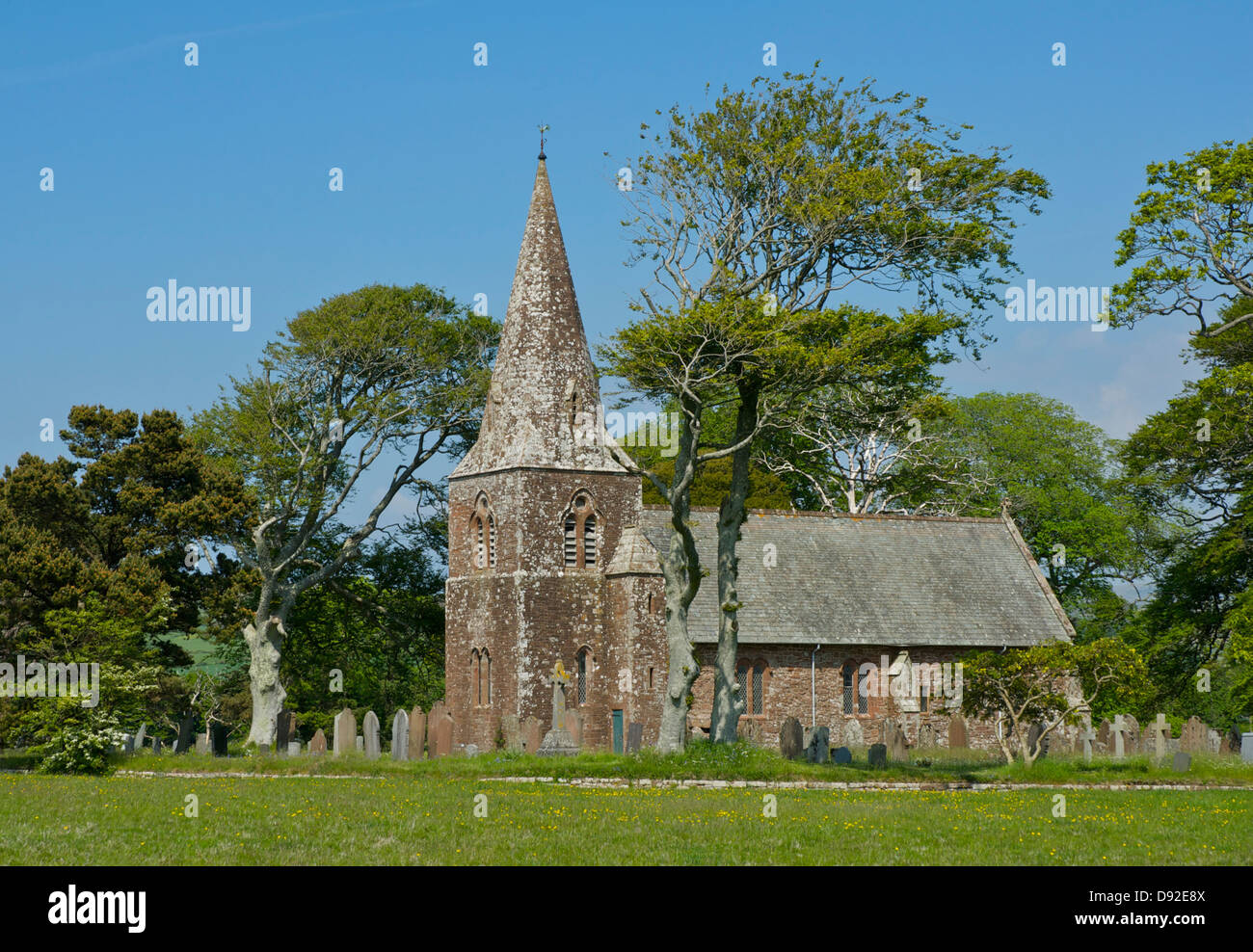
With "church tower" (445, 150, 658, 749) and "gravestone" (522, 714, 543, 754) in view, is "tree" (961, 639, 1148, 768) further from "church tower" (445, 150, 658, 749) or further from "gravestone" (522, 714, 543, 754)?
"church tower" (445, 150, 658, 749)

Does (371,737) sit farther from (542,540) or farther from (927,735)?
(927,735)

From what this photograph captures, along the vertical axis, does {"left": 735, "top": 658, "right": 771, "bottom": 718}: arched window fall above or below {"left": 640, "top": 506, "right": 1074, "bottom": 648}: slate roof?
below

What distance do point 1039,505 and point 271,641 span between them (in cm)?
3309

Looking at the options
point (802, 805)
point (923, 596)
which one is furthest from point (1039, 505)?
point (802, 805)

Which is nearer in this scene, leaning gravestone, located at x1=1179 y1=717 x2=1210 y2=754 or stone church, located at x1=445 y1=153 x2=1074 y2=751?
leaning gravestone, located at x1=1179 y1=717 x2=1210 y2=754

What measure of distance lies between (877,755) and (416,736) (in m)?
11.5

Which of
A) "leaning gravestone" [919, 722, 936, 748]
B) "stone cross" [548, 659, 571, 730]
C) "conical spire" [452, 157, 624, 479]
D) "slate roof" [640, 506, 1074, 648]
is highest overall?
"conical spire" [452, 157, 624, 479]

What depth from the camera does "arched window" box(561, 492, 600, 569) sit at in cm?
4088

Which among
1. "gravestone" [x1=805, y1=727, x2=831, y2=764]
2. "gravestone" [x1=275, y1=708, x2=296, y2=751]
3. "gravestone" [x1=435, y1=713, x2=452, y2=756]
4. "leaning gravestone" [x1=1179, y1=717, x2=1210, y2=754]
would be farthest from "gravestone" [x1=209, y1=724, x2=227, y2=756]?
"leaning gravestone" [x1=1179, y1=717, x2=1210, y2=754]

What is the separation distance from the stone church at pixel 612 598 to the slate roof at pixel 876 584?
0.07m

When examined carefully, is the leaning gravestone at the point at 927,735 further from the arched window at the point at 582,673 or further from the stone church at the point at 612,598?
the arched window at the point at 582,673

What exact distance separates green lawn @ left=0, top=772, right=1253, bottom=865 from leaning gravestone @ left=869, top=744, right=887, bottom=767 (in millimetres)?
4610
